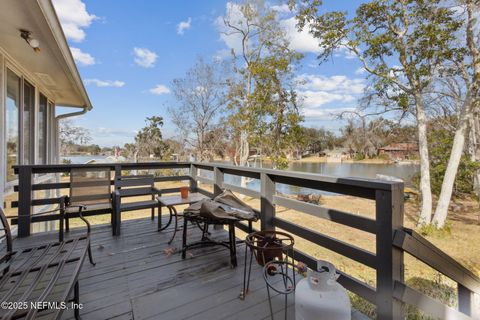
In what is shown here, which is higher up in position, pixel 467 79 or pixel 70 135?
pixel 467 79

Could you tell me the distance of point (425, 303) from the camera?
4.57 feet

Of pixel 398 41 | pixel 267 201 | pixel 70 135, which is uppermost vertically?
pixel 398 41

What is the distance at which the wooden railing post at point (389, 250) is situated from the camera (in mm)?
1442

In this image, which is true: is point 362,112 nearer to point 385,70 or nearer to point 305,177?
point 385,70

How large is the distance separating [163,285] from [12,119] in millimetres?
3223

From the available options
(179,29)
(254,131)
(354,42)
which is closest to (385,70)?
(354,42)

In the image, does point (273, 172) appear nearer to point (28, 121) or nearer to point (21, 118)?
point (21, 118)

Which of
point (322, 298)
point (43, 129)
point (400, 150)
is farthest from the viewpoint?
point (400, 150)

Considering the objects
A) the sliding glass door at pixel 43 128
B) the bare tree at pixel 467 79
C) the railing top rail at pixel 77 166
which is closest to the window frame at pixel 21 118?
the sliding glass door at pixel 43 128

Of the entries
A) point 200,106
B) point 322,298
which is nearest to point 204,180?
point 322,298

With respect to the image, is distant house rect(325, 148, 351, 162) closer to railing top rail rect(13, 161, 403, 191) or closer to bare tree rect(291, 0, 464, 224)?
bare tree rect(291, 0, 464, 224)

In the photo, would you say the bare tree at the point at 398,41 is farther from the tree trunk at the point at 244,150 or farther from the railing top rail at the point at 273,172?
the railing top rail at the point at 273,172

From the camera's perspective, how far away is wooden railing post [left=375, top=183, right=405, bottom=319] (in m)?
1.44

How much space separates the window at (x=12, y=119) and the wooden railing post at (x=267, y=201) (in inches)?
131
